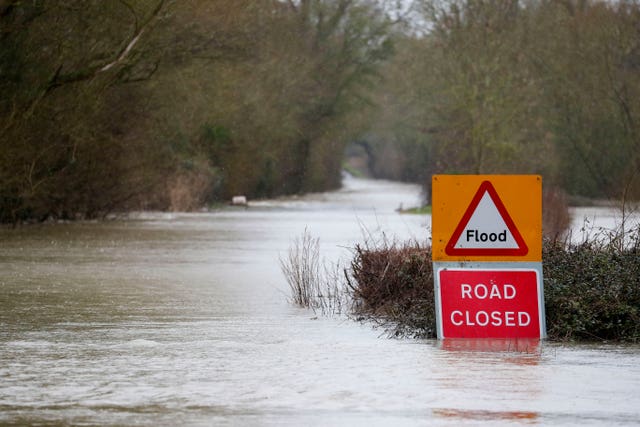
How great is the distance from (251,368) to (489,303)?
7.64ft

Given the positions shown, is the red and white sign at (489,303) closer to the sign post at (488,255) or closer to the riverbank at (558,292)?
the sign post at (488,255)

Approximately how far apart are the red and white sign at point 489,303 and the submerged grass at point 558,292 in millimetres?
523

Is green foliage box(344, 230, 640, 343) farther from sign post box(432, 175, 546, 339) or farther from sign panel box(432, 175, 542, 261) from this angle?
sign panel box(432, 175, 542, 261)

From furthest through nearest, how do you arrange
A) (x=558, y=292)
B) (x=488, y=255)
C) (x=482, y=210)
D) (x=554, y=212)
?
(x=554, y=212)
(x=558, y=292)
(x=488, y=255)
(x=482, y=210)

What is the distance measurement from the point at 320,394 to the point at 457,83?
47.6 metres

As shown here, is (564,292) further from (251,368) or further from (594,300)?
(251,368)

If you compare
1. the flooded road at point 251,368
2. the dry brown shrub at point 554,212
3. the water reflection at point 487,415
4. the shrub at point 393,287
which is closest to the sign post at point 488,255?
the flooded road at point 251,368

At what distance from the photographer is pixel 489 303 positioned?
455 inches

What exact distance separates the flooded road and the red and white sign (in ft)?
0.74

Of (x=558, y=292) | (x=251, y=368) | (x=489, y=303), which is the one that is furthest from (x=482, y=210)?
(x=251, y=368)

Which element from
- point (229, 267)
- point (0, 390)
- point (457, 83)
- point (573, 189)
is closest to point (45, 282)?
point (229, 267)

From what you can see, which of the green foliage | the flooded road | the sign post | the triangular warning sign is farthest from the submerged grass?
the triangular warning sign

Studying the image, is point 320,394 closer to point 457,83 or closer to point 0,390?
point 0,390

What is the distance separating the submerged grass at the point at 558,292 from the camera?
12.1 m
